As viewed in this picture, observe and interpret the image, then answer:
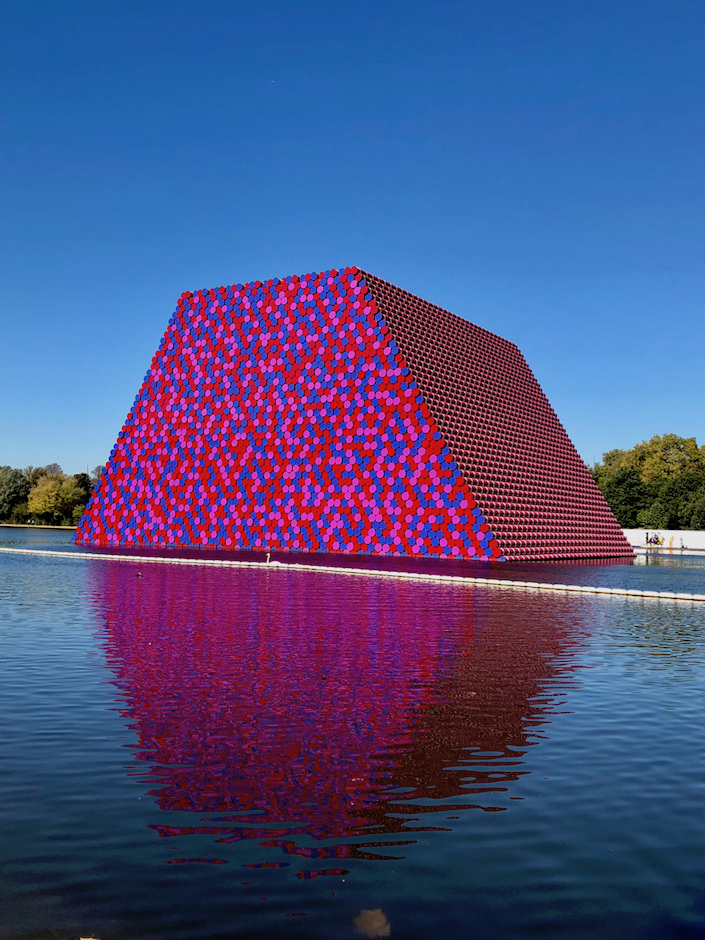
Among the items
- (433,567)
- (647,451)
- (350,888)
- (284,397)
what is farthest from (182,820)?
(647,451)

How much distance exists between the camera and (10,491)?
414 ft

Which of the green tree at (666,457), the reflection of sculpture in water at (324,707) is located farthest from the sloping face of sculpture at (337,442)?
the green tree at (666,457)

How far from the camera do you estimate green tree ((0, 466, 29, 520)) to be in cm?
12575

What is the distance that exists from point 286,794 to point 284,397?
123 ft

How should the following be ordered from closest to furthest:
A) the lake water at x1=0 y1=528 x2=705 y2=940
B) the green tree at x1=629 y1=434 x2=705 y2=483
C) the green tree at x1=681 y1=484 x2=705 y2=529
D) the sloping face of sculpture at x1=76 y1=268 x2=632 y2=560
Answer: the lake water at x1=0 y1=528 x2=705 y2=940 → the sloping face of sculpture at x1=76 y1=268 x2=632 y2=560 → the green tree at x1=681 y1=484 x2=705 y2=529 → the green tree at x1=629 y1=434 x2=705 y2=483

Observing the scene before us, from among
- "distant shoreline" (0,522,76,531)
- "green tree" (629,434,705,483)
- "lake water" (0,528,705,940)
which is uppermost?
"green tree" (629,434,705,483)

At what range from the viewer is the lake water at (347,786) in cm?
430

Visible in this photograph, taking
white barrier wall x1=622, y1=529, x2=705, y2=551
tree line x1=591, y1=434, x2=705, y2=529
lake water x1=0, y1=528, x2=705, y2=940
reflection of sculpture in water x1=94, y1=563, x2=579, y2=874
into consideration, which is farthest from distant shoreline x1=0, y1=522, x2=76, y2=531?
lake water x1=0, y1=528, x2=705, y2=940

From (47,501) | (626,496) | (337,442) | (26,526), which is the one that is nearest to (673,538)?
(626,496)

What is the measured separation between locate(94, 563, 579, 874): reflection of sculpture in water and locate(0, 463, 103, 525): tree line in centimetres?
10663

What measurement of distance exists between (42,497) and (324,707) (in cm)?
11898

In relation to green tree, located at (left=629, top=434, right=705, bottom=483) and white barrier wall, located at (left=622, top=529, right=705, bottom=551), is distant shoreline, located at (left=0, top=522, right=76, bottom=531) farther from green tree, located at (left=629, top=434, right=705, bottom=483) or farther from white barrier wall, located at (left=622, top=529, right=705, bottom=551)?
white barrier wall, located at (left=622, top=529, right=705, bottom=551)

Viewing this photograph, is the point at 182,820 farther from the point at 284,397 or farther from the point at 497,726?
the point at 284,397

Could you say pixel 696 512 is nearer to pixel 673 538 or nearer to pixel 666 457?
pixel 673 538
